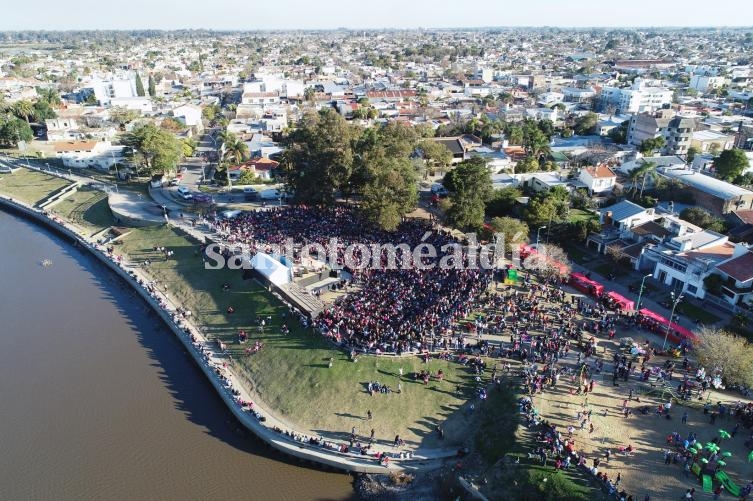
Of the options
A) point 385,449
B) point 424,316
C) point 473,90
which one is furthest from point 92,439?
point 473,90

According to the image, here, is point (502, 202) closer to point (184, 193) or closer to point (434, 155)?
point (434, 155)

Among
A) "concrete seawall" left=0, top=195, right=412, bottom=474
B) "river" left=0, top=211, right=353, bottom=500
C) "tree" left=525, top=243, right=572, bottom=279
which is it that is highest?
"tree" left=525, top=243, right=572, bottom=279

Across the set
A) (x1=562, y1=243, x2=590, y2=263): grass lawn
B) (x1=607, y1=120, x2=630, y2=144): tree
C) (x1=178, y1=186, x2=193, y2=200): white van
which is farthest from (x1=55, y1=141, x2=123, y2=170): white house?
(x1=607, y1=120, x2=630, y2=144): tree

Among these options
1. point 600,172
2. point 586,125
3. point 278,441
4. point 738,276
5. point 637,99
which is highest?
point 637,99

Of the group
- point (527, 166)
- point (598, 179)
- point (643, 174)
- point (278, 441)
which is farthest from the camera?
point (527, 166)

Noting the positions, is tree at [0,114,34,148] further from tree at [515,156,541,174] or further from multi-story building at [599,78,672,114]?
multi-story building at [599,78,672,114]

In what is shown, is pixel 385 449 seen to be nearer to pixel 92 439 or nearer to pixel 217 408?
pixel 217 408

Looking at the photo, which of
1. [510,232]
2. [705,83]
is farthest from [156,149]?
[705,83]
